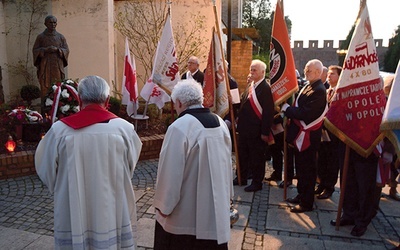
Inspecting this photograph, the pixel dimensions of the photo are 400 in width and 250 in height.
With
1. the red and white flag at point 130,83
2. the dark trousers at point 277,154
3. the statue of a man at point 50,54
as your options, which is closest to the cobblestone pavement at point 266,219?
the dark trousers at point 277,154

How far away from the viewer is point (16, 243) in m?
3.83

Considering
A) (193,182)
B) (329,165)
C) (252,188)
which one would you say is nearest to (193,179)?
(193,182)

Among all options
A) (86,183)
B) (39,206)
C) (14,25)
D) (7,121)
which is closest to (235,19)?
(14,25)

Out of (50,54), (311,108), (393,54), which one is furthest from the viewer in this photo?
(393,54)

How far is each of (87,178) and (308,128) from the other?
3.08m

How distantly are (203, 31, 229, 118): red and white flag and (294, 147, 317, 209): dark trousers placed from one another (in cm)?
147

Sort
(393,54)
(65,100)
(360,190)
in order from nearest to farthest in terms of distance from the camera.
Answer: (360,190), (65,100), (393,54)

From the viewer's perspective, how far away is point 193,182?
2746 mm

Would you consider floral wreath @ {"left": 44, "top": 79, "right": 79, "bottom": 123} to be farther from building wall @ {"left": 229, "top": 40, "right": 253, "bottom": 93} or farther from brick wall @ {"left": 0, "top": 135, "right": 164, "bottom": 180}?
building wall @ {"left": 229, "top": 40, "right": 253, "bottom": 93}

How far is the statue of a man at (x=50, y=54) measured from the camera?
7.56 metres

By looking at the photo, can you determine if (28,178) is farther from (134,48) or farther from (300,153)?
(134,48)

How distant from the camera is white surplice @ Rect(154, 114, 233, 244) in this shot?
2.68m

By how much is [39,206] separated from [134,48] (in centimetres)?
752

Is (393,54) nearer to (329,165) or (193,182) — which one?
(329,165)
